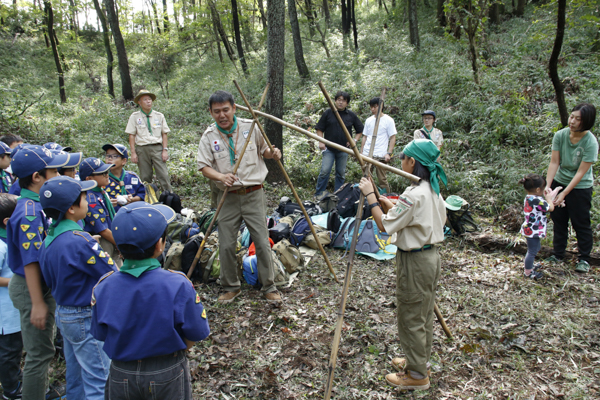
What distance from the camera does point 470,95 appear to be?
407 inches

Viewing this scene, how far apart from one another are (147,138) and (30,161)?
4.57 metres

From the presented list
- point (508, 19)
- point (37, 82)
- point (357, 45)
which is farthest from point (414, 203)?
point (37, 82)

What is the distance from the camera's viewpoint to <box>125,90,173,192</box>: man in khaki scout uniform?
7.21 metres

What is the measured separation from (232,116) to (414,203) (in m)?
2.60

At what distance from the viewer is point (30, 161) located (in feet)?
9.55

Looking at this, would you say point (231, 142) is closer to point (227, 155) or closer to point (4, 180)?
point (227, 155)

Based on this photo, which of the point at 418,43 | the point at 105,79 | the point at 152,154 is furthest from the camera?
the point at 105,79

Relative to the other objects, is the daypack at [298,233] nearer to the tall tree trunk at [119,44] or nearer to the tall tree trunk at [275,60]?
the tall tree trunk at [275,60]

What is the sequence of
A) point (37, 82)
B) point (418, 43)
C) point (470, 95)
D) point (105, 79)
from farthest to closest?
point (105, 79), point (37, 82), point (418, 43), point (470, 95)

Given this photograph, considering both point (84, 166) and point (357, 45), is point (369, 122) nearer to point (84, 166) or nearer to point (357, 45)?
point (84, 166)

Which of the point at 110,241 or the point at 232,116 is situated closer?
the point at 110,241

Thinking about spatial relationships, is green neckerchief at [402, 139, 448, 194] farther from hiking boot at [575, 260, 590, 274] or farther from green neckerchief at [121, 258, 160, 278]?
hiking boot at [575, 260, 590, 274]

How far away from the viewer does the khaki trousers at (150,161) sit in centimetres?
739

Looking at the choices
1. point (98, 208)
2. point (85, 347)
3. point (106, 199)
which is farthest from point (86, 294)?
point (106, 199)
